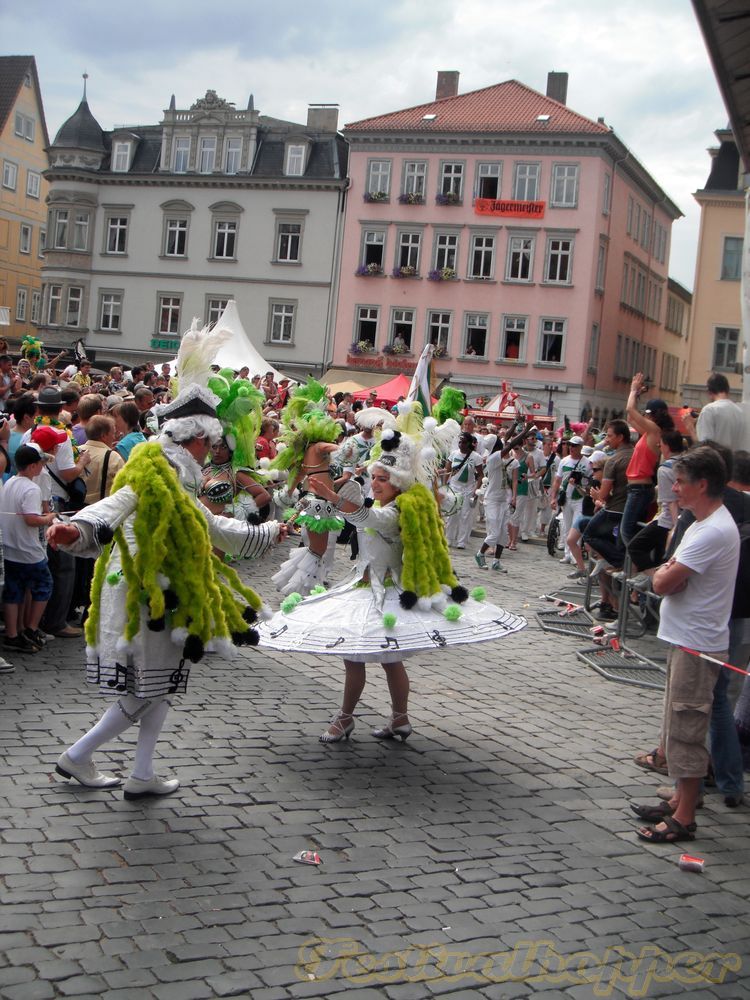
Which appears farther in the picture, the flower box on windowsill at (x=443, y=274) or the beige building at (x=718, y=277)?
the flower box on windowsill at (x=443, y=274)

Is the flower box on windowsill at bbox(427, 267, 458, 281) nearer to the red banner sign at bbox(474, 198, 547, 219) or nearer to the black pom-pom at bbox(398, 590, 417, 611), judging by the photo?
the red banner sign at bbox(474, 198, 547, 219)

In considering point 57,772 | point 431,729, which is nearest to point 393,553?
point 431,729

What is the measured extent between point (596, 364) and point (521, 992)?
4231 centimetres

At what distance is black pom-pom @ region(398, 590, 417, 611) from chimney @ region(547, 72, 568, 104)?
43880mm

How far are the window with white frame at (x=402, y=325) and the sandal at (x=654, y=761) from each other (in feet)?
127

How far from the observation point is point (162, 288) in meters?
47.7

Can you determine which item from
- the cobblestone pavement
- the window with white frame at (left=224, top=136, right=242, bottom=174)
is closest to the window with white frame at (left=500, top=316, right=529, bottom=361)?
the window with white frame at (left=224, top=136, right=242, bottom=174)

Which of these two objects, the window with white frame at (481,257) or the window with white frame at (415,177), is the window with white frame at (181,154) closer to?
the window with white frame at (415,177)

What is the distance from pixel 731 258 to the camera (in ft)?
140

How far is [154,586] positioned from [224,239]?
4358cm

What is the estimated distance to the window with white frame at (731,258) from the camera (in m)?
42.7

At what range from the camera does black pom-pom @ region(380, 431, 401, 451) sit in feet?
22.1

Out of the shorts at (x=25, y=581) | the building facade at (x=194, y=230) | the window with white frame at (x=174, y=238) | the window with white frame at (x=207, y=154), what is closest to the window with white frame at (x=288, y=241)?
the building facade at (x=194, y=230)

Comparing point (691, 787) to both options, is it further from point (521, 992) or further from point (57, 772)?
point (57, 772)
